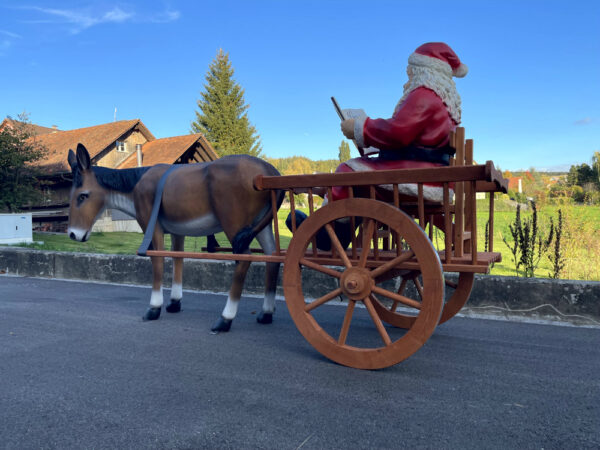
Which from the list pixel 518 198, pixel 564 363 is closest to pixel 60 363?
pixel 564 363

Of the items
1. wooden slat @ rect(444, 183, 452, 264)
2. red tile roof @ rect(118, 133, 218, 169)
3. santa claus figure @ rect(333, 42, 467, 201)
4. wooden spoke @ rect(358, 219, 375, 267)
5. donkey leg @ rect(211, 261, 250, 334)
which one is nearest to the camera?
wooden slat @ rect(444, 183, 452, 264)

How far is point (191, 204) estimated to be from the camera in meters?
3.69

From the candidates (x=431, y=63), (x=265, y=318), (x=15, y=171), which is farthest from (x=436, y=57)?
(x=15, y=171)

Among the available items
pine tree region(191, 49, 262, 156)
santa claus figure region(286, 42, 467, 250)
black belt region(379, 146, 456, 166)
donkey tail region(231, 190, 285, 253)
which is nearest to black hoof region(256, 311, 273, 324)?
donkey tail region(231, 190, 285, 253)

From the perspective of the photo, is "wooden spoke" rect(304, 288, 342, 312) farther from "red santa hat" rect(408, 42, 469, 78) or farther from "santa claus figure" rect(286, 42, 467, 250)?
"red santa hat" rect(408, 42, 469, 78)

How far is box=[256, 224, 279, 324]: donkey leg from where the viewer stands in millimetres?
3830

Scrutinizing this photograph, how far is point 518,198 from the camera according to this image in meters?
48.8

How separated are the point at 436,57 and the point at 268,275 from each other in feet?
6.94

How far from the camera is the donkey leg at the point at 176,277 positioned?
4.23 meters

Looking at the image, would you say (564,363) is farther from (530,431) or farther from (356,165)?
(356,165)

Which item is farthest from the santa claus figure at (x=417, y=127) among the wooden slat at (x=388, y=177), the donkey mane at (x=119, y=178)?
the donkey mane at (x=119, y=178)

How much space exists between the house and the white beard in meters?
19.4

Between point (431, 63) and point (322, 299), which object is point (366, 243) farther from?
point (431, 63)

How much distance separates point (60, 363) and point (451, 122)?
2937 millimetres
